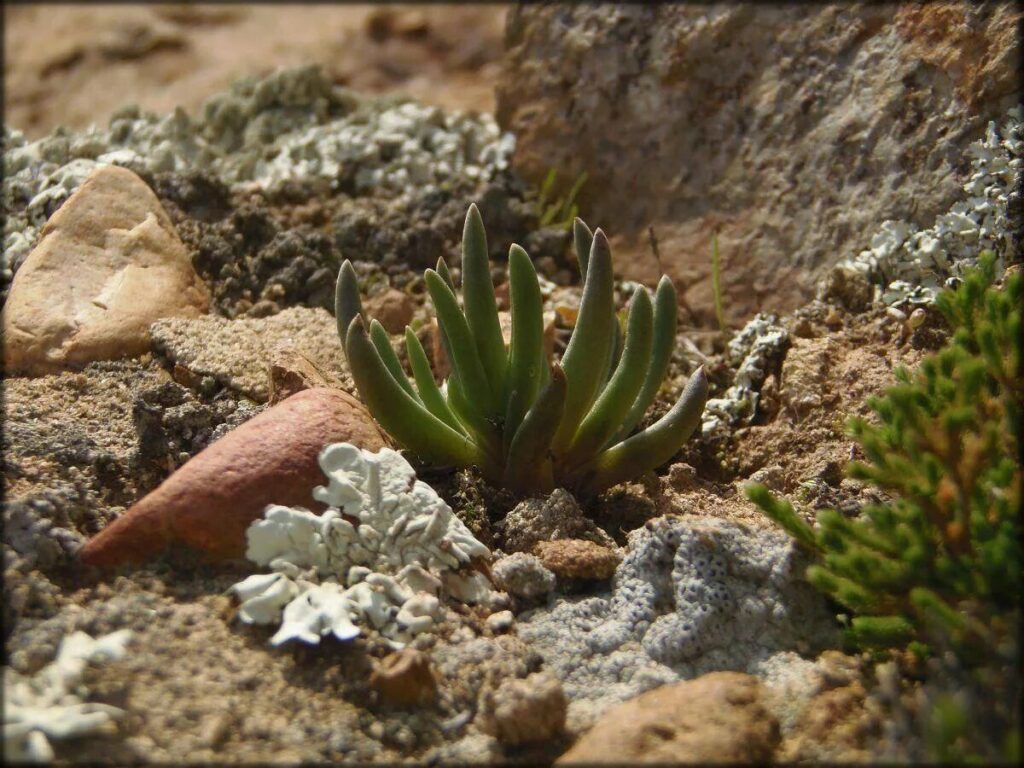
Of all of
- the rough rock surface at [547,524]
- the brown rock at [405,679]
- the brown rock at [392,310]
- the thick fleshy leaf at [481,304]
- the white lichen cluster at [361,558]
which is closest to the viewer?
the brown rock at [405,679]

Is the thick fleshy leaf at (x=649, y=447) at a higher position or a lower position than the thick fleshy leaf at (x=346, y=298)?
lower

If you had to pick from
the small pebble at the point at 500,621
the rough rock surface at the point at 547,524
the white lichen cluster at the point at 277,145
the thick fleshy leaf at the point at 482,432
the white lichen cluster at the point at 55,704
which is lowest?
the small pebble at the point at 500,621

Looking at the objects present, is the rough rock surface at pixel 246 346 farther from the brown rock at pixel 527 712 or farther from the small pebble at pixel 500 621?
the brown rock at pixel 527 712

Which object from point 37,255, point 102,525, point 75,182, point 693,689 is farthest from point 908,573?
point 75,182

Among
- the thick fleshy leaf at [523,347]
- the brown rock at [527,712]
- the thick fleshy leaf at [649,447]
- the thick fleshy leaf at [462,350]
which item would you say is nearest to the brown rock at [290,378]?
the thick fleshy leaf at [462,350]

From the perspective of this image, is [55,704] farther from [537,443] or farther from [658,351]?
[658,351]

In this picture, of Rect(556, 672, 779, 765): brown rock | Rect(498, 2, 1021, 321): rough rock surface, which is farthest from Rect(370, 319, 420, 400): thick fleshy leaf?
Rect(498, 2, 1021, 321): rough rock surface

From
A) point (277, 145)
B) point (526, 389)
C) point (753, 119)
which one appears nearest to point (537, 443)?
point (526, 389)

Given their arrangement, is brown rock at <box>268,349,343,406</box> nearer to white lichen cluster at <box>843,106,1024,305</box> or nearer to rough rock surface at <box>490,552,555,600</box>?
rough rock surface at <box>490,552,555,600</box>
